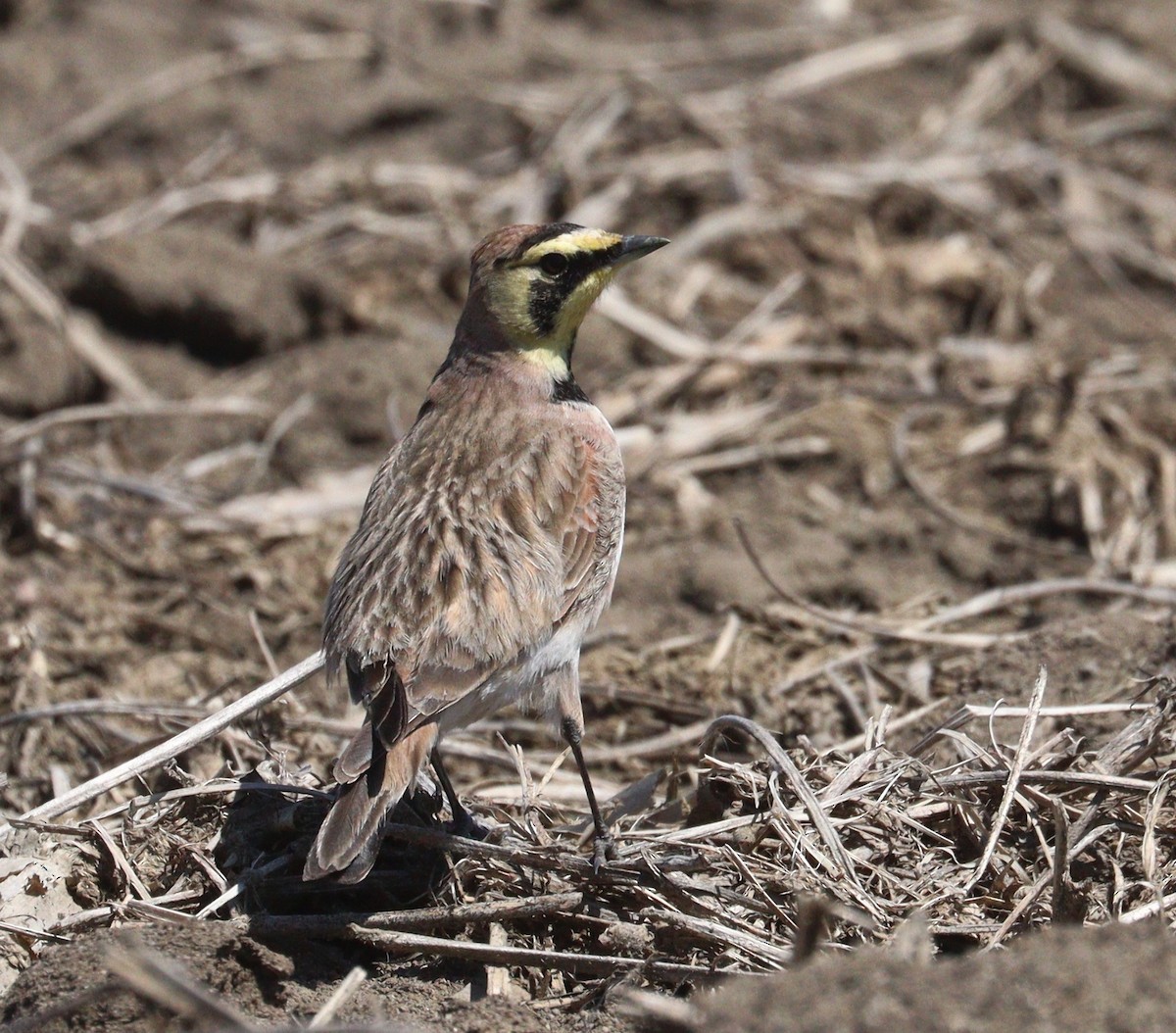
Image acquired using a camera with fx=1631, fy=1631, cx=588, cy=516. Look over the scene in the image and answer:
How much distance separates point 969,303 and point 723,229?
58.4 inches

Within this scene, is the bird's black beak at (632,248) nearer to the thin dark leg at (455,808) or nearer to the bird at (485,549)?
the bird at (485,549)

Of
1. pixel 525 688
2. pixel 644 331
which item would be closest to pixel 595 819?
pixel 525 688

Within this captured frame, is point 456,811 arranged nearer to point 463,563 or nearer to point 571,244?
point 463,563

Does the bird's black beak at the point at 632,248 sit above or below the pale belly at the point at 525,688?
above

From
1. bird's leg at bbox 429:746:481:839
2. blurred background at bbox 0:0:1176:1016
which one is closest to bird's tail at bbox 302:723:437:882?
bird's leg at bbox 429:746:481:839

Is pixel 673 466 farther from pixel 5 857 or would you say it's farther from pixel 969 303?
pixel 5 857

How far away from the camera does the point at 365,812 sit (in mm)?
4191

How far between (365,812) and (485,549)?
100cm

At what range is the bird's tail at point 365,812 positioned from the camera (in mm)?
4094

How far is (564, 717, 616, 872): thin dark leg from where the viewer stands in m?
4.56

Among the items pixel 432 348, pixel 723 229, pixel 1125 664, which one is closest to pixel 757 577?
pixel 1125 664

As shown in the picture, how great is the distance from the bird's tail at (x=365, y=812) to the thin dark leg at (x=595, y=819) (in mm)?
565

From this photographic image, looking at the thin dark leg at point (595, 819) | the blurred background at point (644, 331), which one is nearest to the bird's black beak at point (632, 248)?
the blurred background at point (644, 331)

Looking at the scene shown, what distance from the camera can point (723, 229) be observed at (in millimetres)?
9547
